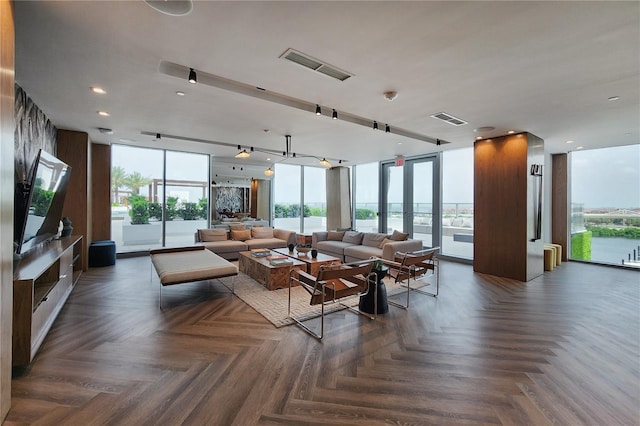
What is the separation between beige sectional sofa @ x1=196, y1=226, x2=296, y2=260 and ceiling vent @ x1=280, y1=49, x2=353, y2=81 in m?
4.59

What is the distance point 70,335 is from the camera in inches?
114

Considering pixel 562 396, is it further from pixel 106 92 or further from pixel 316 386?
pixel 106 92

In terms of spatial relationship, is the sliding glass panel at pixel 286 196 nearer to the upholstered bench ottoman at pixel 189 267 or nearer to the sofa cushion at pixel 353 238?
the sofa cushion at pixel 353 238

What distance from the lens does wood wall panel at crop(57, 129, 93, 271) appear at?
5.45 metres

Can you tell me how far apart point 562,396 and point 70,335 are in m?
4.44

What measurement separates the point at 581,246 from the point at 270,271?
25.7 ft

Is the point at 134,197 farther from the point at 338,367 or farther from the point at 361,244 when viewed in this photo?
the point at 338,367

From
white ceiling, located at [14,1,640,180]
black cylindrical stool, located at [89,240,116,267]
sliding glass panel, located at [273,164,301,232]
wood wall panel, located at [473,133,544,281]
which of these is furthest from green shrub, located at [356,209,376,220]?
black cylindrical stool, located at [89,240,116,267]

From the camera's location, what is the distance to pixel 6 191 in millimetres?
1816

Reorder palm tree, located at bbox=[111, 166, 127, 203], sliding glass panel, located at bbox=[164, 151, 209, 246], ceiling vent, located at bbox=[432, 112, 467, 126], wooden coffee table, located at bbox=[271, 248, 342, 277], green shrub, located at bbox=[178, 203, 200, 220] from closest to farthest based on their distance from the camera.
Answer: ceiling vent, located at bbox=[432, 112, 467, 126] < wooden coffee table, located at bbox=[271, 248, 342, 277] < palm tree, located at bbox=[111, 166, 127, 203] < sliding glass panel, located at bbox=[164, 151, 209, 246] < green shrub, located at bbox=[178, 203, 200, 220]

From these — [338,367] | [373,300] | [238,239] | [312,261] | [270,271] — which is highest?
[238,239]

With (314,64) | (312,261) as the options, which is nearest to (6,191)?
(314,64)

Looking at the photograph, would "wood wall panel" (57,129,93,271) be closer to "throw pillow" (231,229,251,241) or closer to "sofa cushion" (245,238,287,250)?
"throw pillow" (231,229,251,241)

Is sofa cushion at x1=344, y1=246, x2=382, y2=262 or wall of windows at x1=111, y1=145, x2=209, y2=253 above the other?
wall of windows at x1=111, y1=145, x2=209, y2=253
